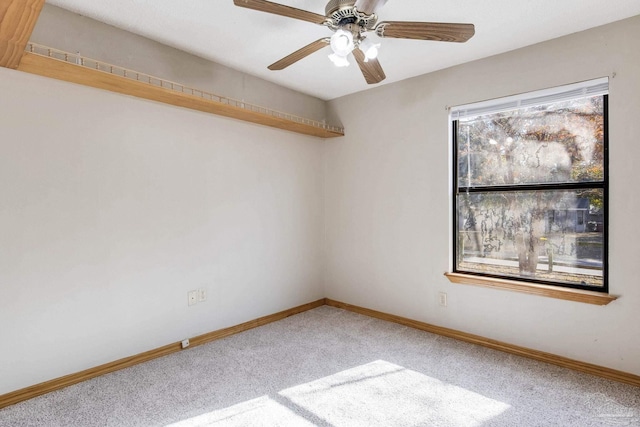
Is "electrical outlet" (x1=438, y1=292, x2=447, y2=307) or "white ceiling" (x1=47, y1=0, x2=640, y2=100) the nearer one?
"white ceiling" (x1=47, y1=0, x2=640, y2=100)

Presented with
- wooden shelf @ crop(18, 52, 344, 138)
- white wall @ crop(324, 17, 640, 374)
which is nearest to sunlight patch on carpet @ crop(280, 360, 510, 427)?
white wall @ crop(324, 17, 640, 374)

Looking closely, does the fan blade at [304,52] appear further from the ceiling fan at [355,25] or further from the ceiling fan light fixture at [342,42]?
the ceiling fan light fixture at [342,42]

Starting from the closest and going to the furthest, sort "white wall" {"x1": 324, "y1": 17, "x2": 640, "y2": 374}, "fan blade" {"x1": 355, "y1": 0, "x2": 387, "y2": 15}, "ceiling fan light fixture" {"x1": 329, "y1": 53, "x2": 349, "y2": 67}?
"fan blade" {"x1": 355, "y1": 0, "x2": 387, "y2": 15}
"ceiling fan light fixture" {"x1": 329, "y1": 53, "x2": 349, "y2": 67}
"white wall" {"x1": 324, "y1": 17, "x2": 640, "y2": 374}

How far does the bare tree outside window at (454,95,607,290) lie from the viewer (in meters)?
2.41

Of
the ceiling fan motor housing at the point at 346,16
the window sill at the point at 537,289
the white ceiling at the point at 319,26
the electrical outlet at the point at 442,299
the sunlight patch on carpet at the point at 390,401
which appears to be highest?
the white ceiling at the point at 319,26

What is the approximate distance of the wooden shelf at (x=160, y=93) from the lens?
1.95 m

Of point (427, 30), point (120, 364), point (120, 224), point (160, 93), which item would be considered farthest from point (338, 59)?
point (120, 364)

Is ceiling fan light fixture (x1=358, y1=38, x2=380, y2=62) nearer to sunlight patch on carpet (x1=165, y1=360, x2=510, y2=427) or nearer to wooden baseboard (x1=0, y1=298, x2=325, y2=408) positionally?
sunlight patch on carpet (x1=165, y1=360, x2=510, y2=427)

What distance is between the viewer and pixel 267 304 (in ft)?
11.1

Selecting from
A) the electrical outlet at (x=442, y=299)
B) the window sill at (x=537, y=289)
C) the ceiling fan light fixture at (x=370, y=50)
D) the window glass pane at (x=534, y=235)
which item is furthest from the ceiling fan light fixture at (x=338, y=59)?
the electrical outlet at (x=442, y=299)

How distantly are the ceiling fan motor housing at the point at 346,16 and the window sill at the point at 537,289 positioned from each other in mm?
2097

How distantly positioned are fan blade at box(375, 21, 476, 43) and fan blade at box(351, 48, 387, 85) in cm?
21

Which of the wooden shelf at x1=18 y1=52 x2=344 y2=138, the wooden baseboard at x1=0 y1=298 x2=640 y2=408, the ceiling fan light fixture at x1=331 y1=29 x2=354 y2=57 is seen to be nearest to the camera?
the ceiling fan light fixture at x1=331 y1=29 x2=354 y2=57

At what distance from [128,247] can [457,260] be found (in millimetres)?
2654
